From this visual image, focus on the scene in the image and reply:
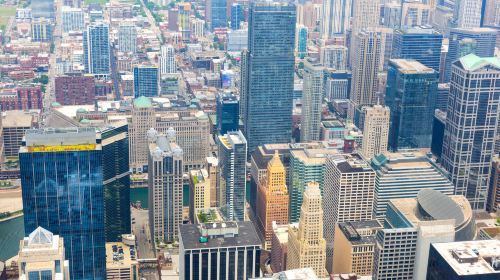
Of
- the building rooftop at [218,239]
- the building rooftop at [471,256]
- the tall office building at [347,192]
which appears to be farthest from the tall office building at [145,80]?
the building rooftop at [471,256]

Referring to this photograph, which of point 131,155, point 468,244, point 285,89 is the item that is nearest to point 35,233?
point 468,244

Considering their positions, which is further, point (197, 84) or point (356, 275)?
point (197, 84)

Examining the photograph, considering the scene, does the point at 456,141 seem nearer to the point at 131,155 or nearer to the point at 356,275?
the point at 356,275

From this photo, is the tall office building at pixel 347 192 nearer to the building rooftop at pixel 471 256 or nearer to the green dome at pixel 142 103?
the building rooftop at pixel 471 256

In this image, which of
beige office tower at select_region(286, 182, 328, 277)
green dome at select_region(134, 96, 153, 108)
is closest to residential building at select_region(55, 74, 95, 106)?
green dome at select_region(134, 96, 153, 108)

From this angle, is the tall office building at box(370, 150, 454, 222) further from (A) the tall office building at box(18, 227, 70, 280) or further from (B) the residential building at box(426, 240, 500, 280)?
(A) the tall office building at box(18, 227, 70, 280)
